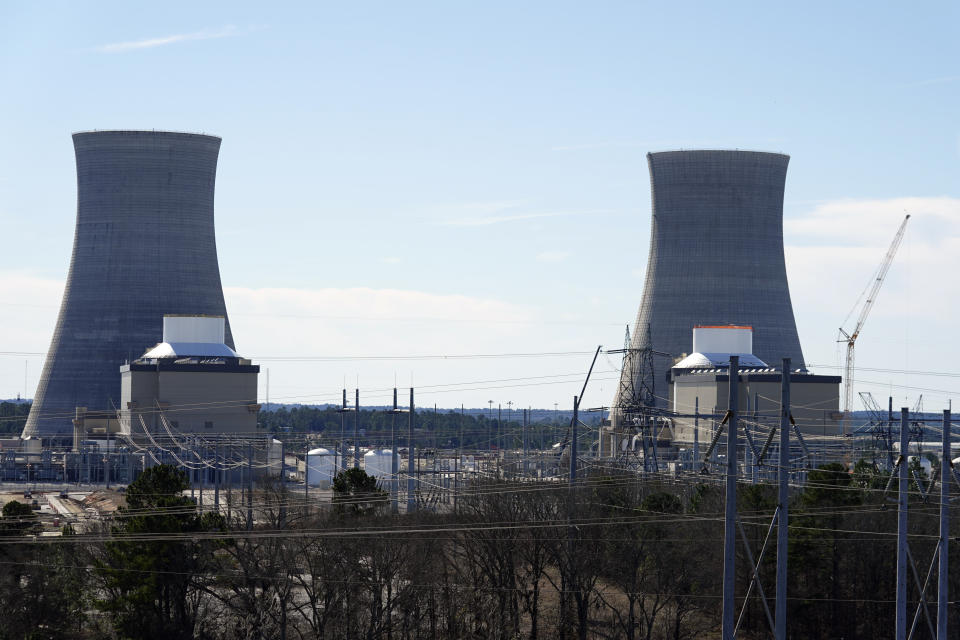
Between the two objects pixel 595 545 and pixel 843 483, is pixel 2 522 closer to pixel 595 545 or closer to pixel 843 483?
pixel 595 545

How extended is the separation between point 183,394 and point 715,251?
91.0 ft

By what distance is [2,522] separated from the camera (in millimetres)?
27094

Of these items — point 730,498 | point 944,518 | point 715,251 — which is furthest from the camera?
point 715,251

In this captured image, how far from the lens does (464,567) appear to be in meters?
29.9

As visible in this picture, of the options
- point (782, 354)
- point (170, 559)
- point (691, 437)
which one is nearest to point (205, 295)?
point (691, 437)

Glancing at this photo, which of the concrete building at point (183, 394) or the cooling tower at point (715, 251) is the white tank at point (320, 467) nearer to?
the concrete building at point (183, 394)

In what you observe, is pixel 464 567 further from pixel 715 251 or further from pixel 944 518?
pixel 715 251

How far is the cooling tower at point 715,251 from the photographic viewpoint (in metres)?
65.9

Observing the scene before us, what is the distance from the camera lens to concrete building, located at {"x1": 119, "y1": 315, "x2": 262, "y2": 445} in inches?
2463

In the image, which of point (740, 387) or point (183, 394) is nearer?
point (740, 387)

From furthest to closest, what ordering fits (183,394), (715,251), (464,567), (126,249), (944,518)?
1. (715,251)
2. (126,249)
3. (183,394)
4. (464,567)
5. (944,518)

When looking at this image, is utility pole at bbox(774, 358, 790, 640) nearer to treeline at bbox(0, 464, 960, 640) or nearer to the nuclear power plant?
treeline at bbox(0, 464, 960, 640)

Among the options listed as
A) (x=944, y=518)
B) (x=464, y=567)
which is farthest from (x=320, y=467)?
(x=944, y=518)

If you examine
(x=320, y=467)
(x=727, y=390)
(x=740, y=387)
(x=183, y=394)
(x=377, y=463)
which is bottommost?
(x=320, y=467)
